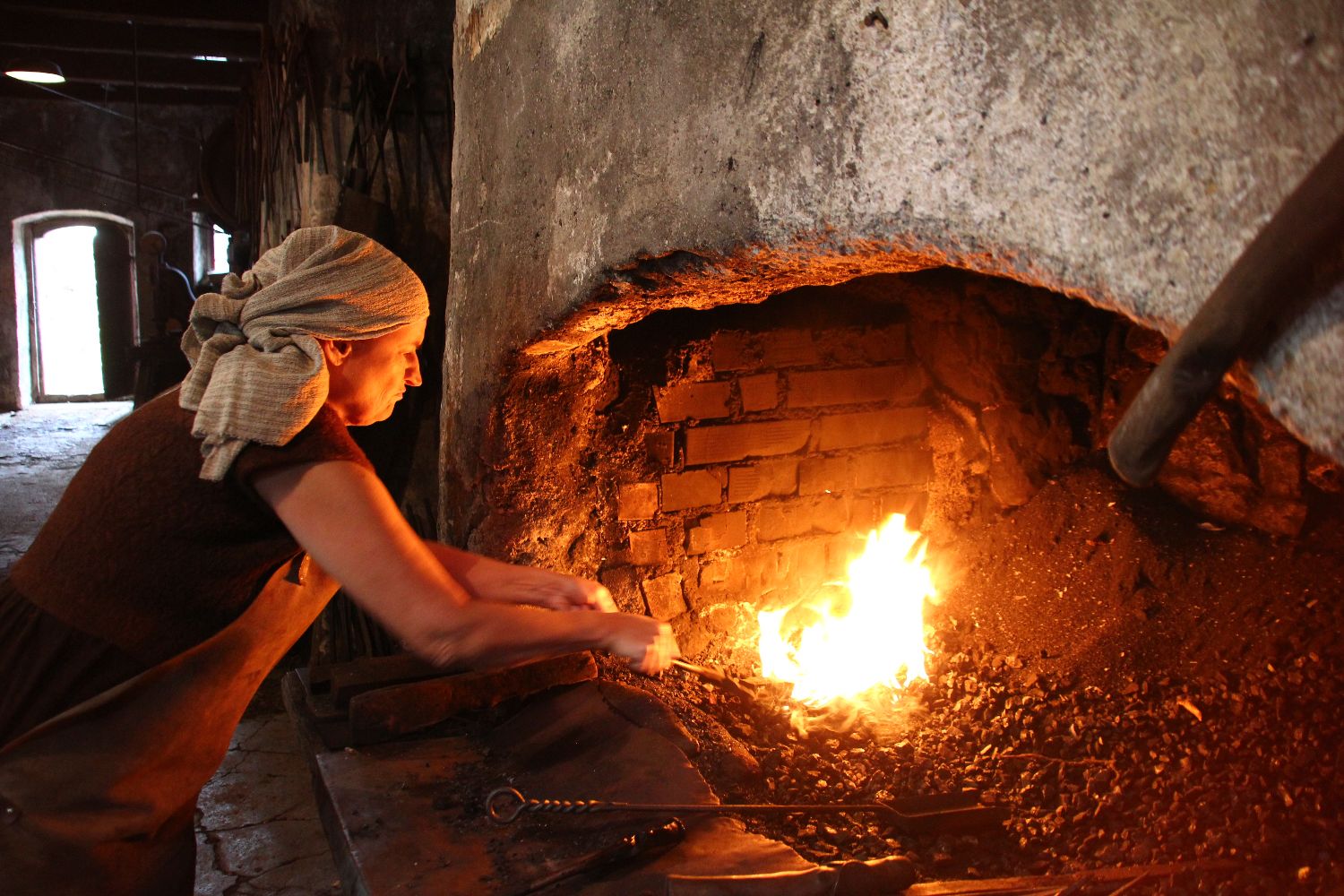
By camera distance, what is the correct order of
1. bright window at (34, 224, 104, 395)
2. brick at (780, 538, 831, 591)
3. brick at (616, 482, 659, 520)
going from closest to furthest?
brick at (616, 482, 659, 520) → brick at (780, 538, 831, 591) → bright window at (34, 224, 104, 395)

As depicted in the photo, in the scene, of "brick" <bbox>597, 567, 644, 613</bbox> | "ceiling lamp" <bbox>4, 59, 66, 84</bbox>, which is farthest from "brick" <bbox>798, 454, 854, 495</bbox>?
"ceiling lamp" <bbox>4, 59, 66, 84</bbox>

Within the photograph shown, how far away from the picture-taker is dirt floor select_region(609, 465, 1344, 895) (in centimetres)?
213

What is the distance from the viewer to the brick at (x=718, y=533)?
3.14m

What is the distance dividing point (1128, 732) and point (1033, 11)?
1939 millimetres

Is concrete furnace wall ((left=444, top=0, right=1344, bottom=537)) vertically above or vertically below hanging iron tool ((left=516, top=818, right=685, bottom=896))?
above

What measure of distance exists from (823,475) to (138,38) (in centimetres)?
754

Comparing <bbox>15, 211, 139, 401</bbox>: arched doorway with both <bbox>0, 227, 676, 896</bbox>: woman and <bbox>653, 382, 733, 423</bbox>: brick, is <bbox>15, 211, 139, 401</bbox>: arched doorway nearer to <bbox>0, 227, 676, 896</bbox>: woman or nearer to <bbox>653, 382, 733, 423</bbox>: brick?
<bbox>653, 382, 733, 423</bbox>: brick

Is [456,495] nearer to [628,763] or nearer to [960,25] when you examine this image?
[628,763]

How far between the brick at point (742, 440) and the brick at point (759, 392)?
2.1 inches

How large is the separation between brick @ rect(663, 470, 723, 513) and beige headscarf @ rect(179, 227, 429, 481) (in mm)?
1421

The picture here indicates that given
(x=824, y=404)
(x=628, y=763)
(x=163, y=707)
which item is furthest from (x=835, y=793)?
(x=163, y=707)

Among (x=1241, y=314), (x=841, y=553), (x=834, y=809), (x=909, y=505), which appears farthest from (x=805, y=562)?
(x=1241, y=314)

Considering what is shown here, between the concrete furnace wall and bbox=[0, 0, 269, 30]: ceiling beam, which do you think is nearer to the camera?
the concrete furnace wall

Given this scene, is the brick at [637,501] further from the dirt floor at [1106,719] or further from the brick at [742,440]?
the dirt floor at [1106,719]
